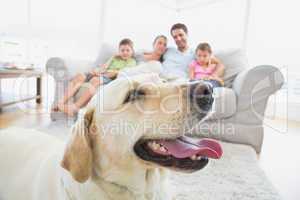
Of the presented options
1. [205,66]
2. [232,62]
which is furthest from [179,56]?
[232,62]

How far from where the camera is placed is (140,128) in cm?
69

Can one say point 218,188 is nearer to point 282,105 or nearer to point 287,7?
point 282,105

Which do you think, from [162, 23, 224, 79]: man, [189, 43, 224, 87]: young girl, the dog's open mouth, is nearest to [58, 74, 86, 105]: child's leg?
[162, 23, 224, 79]: man

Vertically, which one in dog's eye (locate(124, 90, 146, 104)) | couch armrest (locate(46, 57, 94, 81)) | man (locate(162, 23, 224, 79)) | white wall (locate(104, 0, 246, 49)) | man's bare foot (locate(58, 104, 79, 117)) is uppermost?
white wall (locate(104, 0, 246, 49))

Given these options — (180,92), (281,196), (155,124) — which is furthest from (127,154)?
(281,196)

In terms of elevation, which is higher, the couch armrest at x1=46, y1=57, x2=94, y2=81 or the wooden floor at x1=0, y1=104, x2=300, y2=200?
the couch armrest at x1=46, y1=57, x2=94, y2=81

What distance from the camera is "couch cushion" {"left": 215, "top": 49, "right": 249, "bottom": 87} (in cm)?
231

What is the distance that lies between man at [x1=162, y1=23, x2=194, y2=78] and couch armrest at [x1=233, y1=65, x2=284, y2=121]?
0.70 m

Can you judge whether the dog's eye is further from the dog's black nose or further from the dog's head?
the dog's black nose

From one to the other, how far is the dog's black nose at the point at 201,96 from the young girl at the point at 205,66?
5.37ft

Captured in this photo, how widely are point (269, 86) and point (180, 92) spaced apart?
1373 mm

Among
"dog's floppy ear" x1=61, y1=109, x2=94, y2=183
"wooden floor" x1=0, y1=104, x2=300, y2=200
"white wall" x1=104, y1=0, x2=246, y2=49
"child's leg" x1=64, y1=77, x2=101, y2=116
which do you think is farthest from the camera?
"white wall" x1=104, y1=0, x2=246, y2=49

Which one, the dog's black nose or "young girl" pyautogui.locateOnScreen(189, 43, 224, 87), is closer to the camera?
the dog's black nose

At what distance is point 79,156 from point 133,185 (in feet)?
0.56
